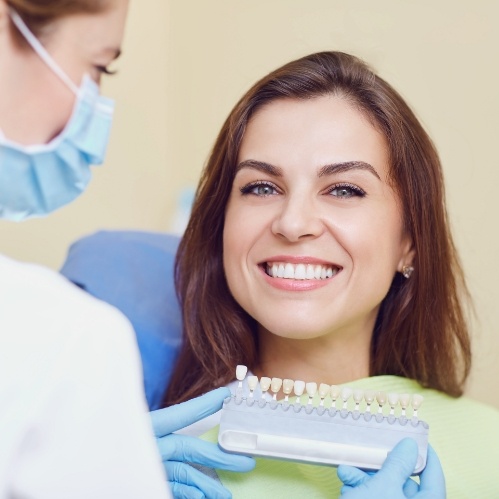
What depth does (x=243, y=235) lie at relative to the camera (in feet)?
4.23

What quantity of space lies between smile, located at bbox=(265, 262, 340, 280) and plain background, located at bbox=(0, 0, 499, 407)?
30.6 inches

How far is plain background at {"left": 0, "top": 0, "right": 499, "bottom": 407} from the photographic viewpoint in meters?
1.87

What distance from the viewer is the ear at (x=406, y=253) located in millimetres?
1375

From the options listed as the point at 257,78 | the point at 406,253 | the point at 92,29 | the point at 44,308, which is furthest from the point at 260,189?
the point at 257,78

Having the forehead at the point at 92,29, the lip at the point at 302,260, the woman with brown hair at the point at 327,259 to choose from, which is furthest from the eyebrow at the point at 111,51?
the lip at the point at 302,260

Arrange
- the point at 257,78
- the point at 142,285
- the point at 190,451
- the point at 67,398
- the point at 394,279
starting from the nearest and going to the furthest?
the point at 67,398 < the point at 190,451 < the point at 394,279 < the point at 142,285 < the point at 257,78

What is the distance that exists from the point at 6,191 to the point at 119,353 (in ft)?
2.20

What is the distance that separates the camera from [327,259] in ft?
4.04

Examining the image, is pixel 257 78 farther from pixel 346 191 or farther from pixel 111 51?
pixel 111 51

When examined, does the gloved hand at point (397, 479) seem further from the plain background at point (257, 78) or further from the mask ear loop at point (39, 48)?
the plain background at point (257, 78)

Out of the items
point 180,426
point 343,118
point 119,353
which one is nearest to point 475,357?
point 343,118

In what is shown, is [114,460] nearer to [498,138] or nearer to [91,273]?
[91,273]

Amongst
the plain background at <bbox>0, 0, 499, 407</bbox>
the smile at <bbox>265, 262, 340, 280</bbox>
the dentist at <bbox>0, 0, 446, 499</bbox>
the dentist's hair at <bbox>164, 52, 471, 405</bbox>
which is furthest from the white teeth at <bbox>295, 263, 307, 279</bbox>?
the plain background at <bbox>0, 0, 499, 407</bbox>

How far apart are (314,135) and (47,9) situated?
48cm
